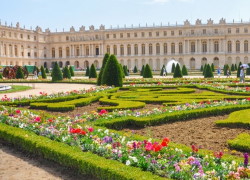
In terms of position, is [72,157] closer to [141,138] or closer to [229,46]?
[141,138]

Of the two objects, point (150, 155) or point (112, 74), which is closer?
point (150, 155)

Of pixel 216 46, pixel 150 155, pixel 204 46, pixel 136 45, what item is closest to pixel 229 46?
pixel 216 46

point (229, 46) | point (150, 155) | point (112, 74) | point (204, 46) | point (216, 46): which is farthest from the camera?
point (204, 46)

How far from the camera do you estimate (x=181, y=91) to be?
1362 centimetres

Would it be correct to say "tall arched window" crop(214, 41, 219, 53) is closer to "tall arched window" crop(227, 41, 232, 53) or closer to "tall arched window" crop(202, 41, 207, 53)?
"tall arched window" crop(202, 41, 207, 53)

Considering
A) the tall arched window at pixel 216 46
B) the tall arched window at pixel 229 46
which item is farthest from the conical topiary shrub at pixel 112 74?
the tall arched window at pixel 229 46

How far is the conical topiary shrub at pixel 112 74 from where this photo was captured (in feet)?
55.9

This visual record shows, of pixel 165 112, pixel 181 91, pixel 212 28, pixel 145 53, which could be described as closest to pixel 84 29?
pixel 145 53

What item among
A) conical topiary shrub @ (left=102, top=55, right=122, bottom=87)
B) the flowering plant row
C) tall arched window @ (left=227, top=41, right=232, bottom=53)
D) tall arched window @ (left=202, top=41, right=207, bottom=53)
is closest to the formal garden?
the flowering plant row

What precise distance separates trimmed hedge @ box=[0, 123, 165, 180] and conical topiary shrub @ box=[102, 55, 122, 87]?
10.4 m

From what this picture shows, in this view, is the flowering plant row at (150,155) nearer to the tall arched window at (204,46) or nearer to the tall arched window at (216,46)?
the tall arched window at (216,46)

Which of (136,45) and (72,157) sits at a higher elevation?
(136,45)

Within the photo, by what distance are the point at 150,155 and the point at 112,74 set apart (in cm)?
1263

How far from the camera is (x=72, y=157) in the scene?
487 cm
